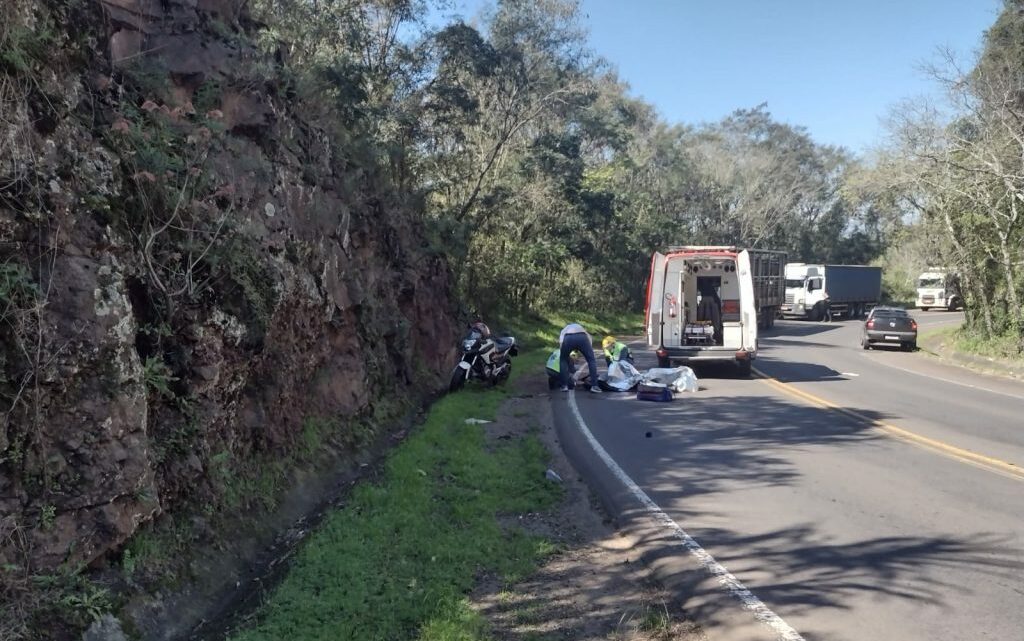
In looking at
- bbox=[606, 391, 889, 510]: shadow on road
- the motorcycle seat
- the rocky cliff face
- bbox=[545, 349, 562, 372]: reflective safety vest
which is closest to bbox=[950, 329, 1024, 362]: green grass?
bbox=[606, 391, 889, 510]: shadow on road

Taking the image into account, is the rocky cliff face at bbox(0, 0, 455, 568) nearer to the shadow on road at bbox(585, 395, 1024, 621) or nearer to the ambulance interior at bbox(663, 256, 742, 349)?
the shadow on road at bbox(585, 395, 1024, 621)

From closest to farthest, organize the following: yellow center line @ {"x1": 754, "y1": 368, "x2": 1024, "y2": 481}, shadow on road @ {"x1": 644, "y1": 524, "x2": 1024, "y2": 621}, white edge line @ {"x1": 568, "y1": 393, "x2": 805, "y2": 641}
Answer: white edge line @ {"x1": 568, "y1": 393, "x2": 805, "y2": 641}, shadow on road @ {"x1": 644, "y1": 524, "x2": 1024, "y2": 621}, yellow center line @ {"x1": 754, "y1": 368, "x2": 1024, "y2": 481}

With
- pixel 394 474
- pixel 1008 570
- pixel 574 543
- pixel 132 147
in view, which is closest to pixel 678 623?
pixel 574 543

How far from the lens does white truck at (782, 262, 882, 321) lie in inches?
1884

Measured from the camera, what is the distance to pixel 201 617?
4.80 metres

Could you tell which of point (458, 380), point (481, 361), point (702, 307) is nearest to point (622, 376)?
point (481, 361)

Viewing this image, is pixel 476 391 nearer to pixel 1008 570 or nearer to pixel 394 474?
pixel 394 474

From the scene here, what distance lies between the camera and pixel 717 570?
17.6 feet

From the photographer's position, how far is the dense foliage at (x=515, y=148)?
1891 cm

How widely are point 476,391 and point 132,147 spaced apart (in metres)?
8.83

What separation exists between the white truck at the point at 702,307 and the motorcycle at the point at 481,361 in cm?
402

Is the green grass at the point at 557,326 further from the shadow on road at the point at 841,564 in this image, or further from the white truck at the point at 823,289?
the shadow on road at the point at 841,564

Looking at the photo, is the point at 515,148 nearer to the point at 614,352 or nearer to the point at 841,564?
the point at 614,352

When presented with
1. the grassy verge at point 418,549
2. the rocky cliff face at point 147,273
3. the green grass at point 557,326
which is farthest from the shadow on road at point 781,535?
the green grass at point 557,326
